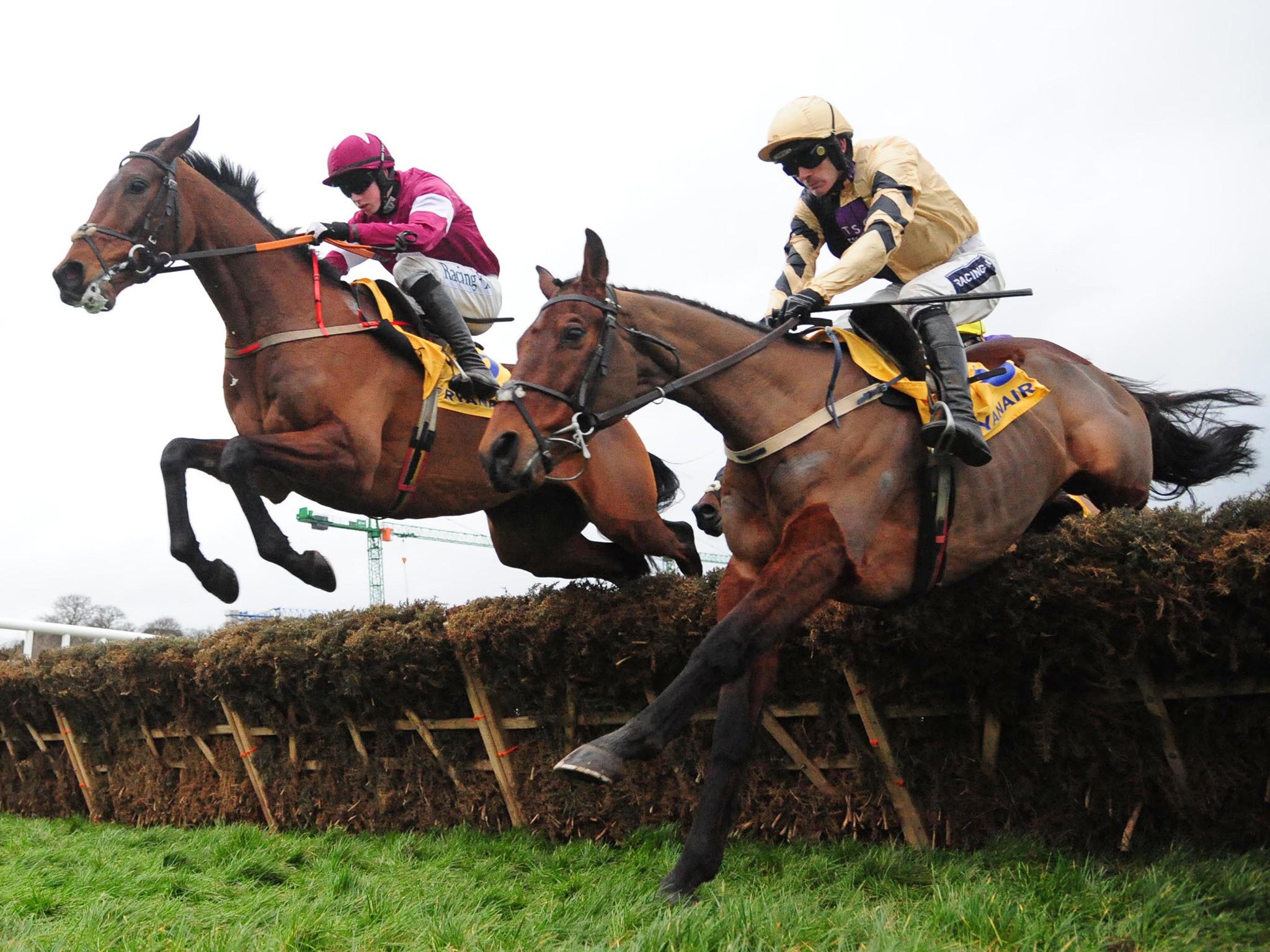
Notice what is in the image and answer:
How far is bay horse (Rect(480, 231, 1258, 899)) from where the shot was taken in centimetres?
395

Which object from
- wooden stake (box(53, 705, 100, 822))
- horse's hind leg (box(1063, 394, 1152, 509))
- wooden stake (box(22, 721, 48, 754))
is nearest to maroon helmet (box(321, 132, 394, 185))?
horse's hind leg (box(1063, 394, 1152, 509))

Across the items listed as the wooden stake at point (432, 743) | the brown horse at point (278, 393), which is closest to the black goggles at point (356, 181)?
the brown horse at point (278, 393)

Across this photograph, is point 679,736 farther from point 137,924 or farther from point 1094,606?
point 137,924

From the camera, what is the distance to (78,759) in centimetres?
962

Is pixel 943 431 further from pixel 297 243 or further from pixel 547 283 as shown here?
pixel 297 243

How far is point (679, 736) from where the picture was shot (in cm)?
595

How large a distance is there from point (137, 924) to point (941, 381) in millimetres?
3805

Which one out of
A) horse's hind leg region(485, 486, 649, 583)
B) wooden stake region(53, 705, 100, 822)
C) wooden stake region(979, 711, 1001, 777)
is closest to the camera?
wooden stake region(979, 711, 1001, 777)

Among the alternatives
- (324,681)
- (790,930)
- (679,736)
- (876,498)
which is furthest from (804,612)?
(324,681)

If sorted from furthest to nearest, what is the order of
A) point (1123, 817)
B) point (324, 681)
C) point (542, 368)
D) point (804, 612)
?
point (324, 681) → point (1123, 817) → point (542, 368) → point (804, 612)

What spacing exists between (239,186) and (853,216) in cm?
363

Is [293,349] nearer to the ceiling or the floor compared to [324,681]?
nearer to the ceiling

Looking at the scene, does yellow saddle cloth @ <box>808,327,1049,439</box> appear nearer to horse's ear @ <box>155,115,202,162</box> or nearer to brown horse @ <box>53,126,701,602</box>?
brown horse @ <box>53,126,701,602</box>

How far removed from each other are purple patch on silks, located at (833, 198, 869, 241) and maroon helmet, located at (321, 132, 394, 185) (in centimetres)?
272
